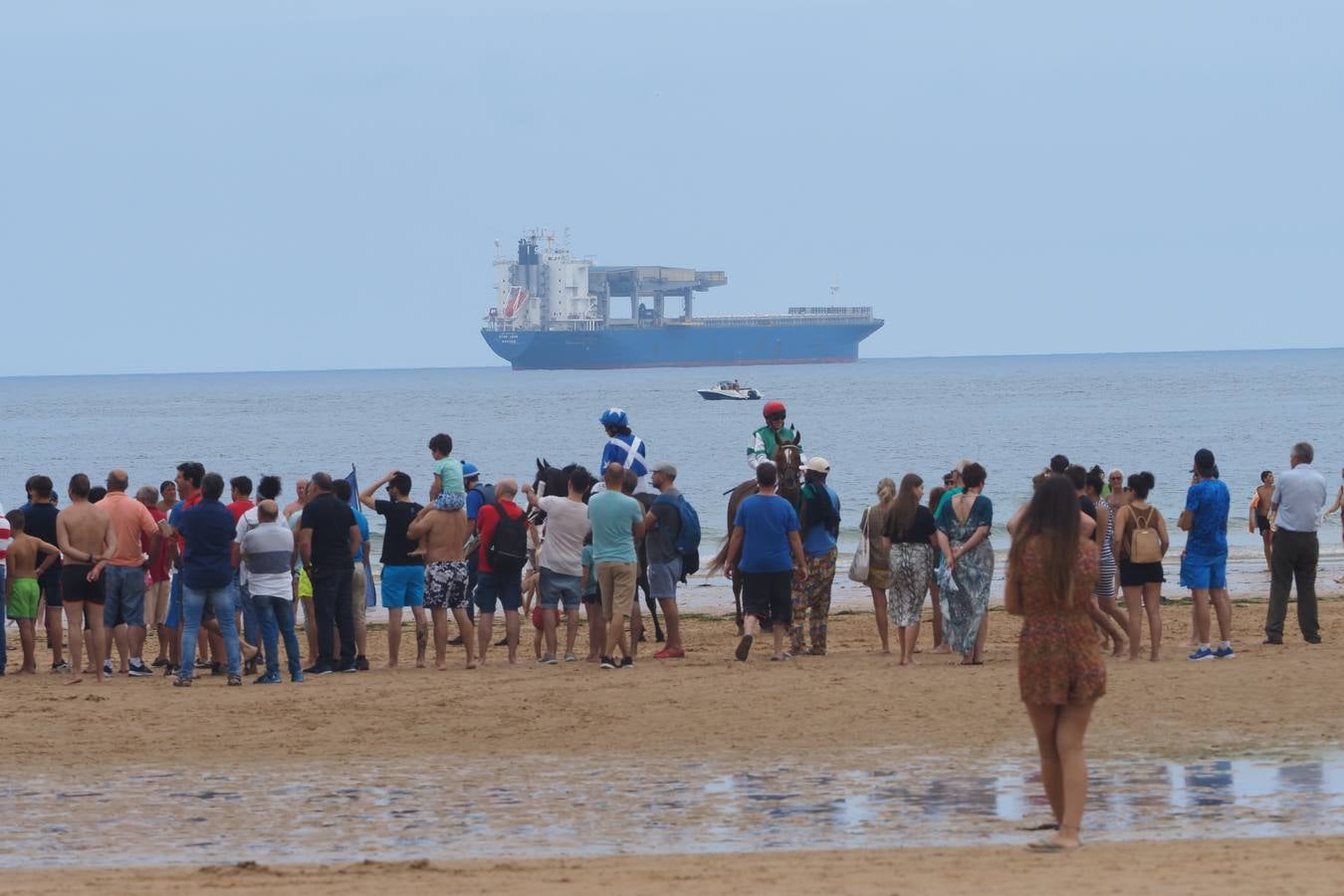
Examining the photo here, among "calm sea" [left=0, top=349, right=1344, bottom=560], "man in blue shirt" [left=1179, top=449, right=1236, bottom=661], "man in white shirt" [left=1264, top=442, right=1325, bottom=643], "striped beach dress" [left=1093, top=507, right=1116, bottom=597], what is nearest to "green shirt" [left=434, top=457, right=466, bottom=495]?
"striped beach dress" [left=1093, top=507, right=1116, bottom=597]

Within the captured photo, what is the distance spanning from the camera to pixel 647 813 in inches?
297

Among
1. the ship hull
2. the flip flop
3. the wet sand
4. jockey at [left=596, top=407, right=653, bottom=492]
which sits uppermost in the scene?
the ship hull

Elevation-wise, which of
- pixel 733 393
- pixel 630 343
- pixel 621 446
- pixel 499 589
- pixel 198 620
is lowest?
pixel 198 620

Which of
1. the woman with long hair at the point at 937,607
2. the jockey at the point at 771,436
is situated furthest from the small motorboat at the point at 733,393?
the woman with long hair at the point at 937,607

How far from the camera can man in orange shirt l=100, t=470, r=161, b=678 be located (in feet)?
37.9

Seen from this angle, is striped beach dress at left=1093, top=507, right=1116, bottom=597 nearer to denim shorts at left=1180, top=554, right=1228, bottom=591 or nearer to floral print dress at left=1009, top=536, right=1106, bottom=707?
denim shorts at left=1180, top=554, right=1228, bottom=591

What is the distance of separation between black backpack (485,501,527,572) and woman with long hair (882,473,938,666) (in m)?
2.43

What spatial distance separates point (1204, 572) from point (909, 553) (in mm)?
1970

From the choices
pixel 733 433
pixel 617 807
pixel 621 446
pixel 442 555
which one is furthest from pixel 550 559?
pixel 733 433

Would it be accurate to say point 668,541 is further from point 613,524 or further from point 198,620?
point 198,620

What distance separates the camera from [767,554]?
1172 cm

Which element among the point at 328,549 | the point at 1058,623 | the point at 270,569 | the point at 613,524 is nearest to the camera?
the point at 1058,623

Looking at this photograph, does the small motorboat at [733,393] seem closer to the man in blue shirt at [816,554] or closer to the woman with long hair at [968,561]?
the man in blue shirt at [816,554]

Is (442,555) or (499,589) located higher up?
(442,555)
